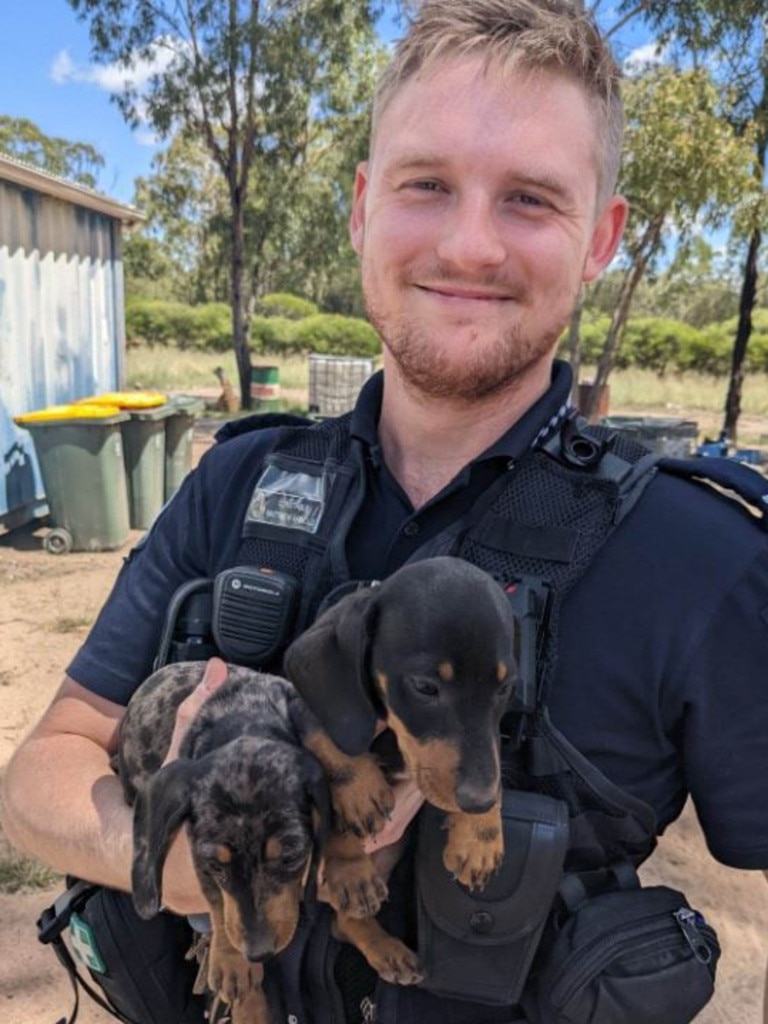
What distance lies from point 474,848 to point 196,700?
0.55 metres

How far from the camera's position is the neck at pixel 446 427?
1980 millimetres

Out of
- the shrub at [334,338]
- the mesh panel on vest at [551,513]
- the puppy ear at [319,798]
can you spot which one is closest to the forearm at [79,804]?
the puppy ear at [319,798]

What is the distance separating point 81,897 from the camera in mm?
1862

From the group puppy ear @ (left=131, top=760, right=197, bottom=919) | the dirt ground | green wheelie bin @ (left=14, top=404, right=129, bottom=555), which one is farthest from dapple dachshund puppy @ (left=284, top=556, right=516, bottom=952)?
green wheelie bin @ (left=14, top=404, right=129, bottom=555)

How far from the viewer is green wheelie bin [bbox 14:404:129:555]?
8867 mm

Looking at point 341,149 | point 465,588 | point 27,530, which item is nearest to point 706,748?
point 465,588

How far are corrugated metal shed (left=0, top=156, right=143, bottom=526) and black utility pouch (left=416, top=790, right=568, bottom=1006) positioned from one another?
8.76m

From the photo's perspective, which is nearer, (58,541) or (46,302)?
(58,541)

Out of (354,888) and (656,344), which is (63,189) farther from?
(656,344)

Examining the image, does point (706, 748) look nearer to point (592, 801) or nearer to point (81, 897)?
point (592, 801)

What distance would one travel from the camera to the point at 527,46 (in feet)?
6.03

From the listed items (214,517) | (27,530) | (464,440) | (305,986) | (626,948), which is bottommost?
(27,530)

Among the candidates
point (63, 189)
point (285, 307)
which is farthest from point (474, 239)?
point (285, 307)

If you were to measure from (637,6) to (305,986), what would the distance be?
15.9 meters
